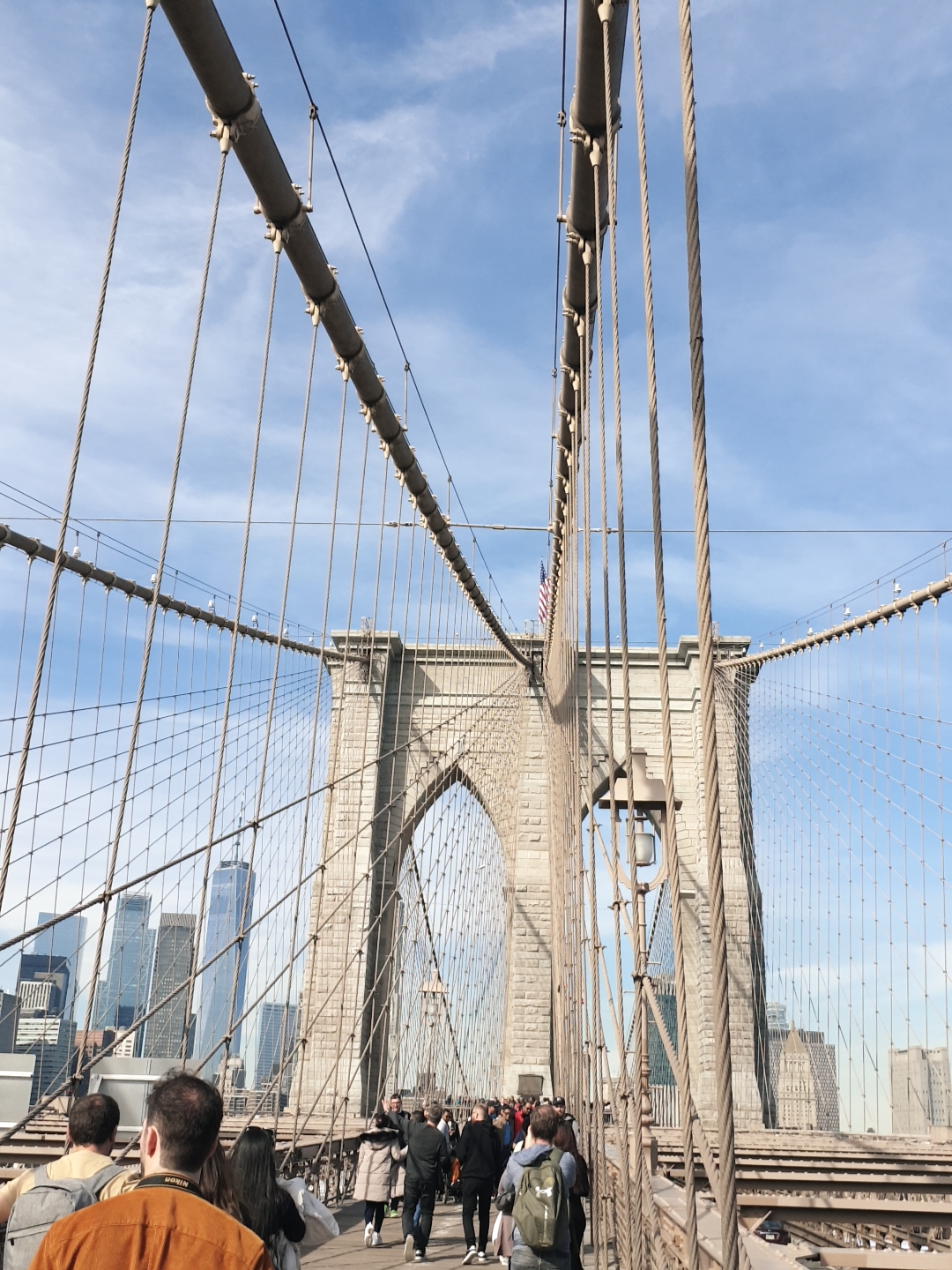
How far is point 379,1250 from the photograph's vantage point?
20.9ft

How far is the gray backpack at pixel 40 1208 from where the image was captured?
2.06 meters

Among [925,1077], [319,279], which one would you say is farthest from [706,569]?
[925,1077]

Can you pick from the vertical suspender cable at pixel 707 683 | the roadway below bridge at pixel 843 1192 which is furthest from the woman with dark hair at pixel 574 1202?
the vertical suspender cable at pixel 707 683

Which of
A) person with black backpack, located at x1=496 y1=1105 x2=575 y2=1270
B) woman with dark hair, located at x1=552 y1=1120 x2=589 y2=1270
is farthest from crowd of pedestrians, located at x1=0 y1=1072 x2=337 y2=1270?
woman with dark hair, located at x1=552 y1=1120 x2=589 y2=1270

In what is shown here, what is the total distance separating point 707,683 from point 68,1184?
1418 mm

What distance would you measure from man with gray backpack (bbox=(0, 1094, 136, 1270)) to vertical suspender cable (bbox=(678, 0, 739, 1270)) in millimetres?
976

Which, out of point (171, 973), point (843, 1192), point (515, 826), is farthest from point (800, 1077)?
point (843, 1192)

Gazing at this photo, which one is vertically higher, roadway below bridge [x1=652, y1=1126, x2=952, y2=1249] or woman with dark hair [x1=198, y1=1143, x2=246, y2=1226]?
woman with dark hair [x1=198, y1=1143, x2=246, y2=1226]

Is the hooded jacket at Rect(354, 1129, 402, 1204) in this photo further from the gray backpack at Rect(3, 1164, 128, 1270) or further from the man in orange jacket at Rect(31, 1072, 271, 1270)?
the man in orange jacket at Rect(31, 1072, 271, 1270)

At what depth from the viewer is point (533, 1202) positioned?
351cm

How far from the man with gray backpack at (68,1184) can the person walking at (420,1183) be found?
399 centimetres

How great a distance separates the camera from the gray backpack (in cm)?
206

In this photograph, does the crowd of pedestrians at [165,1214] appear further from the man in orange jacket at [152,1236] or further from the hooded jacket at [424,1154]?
the hooded jacket at [424,1154]

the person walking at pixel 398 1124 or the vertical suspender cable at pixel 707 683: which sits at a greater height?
the vertical suspender cable at pixel 707 683
